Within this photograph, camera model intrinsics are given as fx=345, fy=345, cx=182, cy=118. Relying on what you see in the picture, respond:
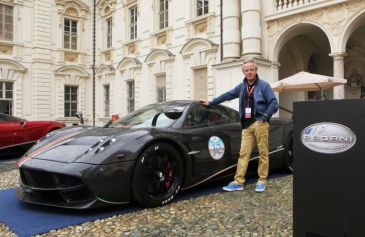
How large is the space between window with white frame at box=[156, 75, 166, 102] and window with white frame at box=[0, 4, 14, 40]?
8445 mm

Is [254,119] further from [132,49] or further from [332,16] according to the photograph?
[132,49]

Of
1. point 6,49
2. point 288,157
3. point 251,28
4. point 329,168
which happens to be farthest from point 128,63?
point 329,168

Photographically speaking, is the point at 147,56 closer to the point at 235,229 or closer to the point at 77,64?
the point at 77,64

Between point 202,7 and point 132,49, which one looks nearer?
point 202,7

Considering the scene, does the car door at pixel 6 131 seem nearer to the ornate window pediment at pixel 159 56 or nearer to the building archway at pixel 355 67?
the ornate window pediment at pixel 159 56

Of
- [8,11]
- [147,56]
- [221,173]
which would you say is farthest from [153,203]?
[8,11]

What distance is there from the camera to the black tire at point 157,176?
3486mm

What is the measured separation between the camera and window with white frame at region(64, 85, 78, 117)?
2025cm

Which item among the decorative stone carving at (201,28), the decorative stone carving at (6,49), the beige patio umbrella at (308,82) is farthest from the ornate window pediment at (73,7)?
the beige patio umbrella at (308,82)

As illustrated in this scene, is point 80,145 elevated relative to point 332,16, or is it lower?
lower

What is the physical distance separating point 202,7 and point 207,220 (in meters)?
12.2

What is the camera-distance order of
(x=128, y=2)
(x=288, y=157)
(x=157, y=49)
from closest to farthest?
1. (x=288, y=157)
2. (x=157, y=49)
3. (x=128, y=2)

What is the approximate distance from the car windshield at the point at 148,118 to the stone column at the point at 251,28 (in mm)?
7564

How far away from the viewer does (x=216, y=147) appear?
171 inches
